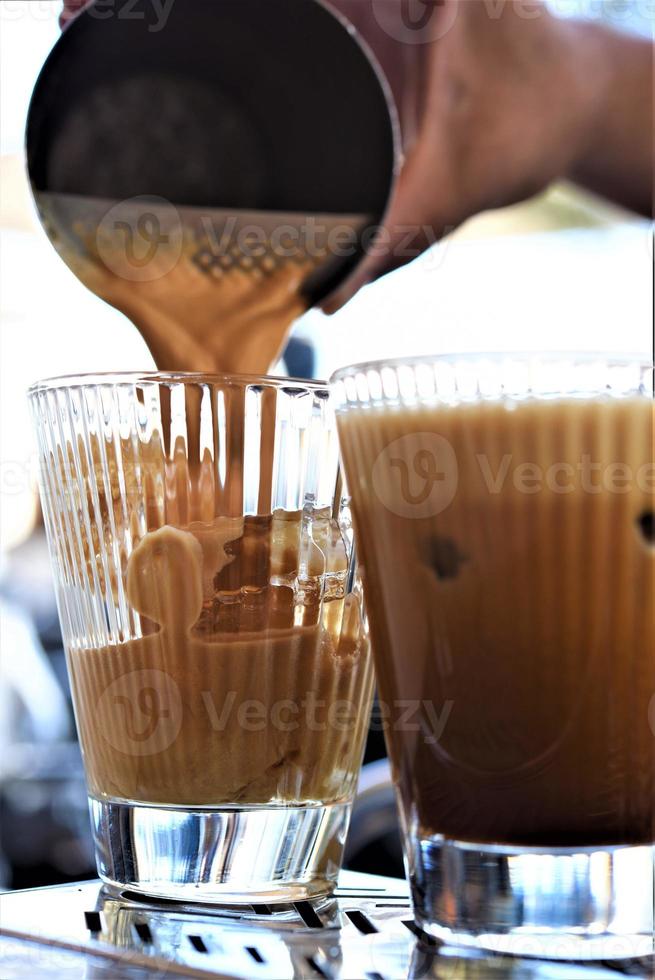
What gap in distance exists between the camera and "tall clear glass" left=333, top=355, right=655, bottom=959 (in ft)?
0.98

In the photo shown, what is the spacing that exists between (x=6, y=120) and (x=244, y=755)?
1290 mm

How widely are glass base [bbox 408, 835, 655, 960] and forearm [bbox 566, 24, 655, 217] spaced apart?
94 cm

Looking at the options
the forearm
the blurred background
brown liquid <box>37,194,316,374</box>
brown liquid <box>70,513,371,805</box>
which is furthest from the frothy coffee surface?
the blurred background

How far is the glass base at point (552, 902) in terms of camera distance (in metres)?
0.29

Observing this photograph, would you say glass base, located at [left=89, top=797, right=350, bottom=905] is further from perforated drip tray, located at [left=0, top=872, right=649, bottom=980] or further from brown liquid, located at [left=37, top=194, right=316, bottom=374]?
brown liquid, located at [left=37, top=194, right=316, bottom=374]

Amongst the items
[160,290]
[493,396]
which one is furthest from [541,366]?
[160,290]

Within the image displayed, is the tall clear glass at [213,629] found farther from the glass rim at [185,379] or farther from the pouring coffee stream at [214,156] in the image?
the pouring coffee stream at [214,156]

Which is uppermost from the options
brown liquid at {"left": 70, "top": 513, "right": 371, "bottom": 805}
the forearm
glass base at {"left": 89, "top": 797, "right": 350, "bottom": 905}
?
the forearm

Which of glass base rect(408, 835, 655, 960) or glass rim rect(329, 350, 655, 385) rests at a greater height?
glass rim rect(329, 350, 655, 385)

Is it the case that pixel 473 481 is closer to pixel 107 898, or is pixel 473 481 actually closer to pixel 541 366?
pixel 541 366

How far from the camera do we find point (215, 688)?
0.35m

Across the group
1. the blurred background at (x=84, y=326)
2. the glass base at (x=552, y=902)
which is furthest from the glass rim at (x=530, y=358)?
the blurred background at (x=84, y=326)

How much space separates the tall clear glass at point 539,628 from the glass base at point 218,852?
0.19 ft

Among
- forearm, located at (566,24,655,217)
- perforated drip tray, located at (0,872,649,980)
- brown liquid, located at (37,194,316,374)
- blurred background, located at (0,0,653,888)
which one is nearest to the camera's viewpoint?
perforated drip tray, located at (0,872,649,980)
